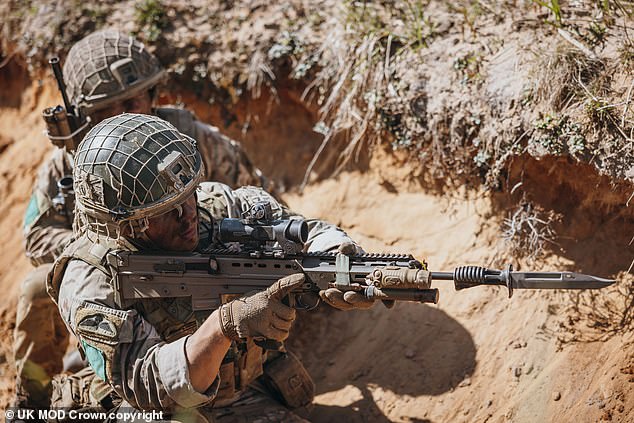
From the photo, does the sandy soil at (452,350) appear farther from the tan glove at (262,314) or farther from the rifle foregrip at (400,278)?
the tan glove at (262,314)

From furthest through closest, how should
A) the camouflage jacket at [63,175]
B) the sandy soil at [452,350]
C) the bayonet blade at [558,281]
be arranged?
the camouflage jacket at [63,175], the sandy soil at [452,350], the bayonet blade at [558,281]

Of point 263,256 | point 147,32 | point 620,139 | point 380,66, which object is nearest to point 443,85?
point 380,66

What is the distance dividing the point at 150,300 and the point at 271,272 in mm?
979

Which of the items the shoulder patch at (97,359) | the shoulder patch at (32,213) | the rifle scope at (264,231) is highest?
the rifle scope at (264,231)

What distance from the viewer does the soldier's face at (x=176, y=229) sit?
4.86 meters

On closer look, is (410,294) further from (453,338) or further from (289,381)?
(453,338)

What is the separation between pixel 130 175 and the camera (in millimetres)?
4641

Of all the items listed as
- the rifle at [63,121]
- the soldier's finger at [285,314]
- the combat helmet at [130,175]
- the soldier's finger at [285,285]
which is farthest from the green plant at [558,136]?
the rifle at [63,121]

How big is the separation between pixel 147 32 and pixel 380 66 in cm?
315

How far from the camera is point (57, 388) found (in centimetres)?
591

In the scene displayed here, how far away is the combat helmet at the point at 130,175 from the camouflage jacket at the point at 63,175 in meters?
1.97

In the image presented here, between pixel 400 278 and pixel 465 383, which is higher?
pixel 400 278

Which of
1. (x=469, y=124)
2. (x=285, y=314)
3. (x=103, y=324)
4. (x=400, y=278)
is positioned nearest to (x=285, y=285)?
(x=285, y=314)

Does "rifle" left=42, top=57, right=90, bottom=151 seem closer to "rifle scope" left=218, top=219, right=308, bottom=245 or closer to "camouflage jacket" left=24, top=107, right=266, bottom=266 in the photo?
"camouflage jacket" left=24, top=107, right=266, bottom=266
